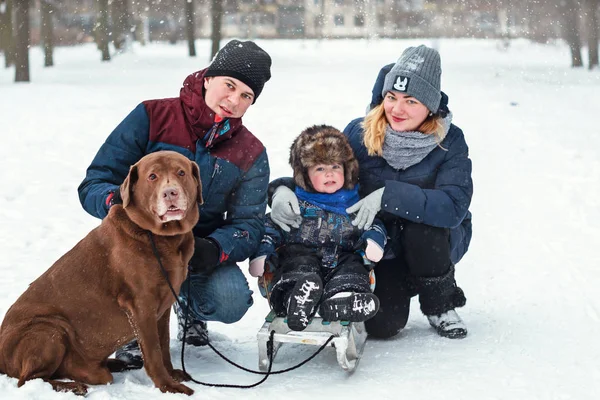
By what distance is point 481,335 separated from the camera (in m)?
4.50

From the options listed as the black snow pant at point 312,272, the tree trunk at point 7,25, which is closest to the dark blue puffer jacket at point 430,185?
the black snow pant at point 312,272

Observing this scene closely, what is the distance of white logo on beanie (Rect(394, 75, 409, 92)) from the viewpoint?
442 centimetres

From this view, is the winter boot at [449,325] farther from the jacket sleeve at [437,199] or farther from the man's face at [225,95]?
the man's face at [225,95]

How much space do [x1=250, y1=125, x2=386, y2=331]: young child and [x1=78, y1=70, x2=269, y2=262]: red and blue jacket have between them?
0.78 ft

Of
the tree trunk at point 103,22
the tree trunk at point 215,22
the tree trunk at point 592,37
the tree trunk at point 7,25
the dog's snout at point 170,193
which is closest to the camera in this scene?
the dog's snout at point 170,193

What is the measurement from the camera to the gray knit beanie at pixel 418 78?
4.41 m

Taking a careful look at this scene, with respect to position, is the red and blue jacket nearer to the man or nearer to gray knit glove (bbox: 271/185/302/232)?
the man

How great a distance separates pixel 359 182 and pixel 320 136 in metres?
0.42

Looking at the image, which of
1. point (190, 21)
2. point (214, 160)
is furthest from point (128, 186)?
point (190, 21)

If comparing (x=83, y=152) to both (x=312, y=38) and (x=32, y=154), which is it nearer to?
(x=32, y=154)

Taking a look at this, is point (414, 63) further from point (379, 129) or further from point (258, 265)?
point (258, 265)

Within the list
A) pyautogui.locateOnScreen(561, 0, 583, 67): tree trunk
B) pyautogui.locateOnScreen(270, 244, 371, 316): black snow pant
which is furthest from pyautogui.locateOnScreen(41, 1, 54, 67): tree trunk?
pyautogui.locateOnScreen(270, 244, 371, 316): black snow pant

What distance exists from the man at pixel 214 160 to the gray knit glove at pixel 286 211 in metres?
0.15

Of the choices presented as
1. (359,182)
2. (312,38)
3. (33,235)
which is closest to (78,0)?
(312,38)
